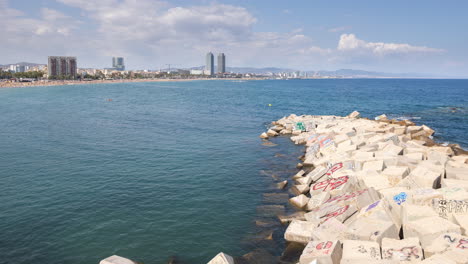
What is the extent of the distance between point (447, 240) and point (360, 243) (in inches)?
99.3

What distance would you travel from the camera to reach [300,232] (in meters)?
13.2

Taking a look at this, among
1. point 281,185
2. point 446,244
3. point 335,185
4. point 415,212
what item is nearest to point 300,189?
point 281,185

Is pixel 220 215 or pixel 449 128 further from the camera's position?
pixel 449 128

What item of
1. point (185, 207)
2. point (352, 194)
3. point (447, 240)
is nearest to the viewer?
point (447, 240)

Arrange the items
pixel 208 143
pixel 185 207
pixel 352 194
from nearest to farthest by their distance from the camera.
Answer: pixel 352 194
pixel 185 207
pixel 208 143

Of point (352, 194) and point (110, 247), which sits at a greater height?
point (352, 194)

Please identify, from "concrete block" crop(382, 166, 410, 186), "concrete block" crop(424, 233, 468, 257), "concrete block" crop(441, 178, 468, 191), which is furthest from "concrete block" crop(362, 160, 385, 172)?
"concrete block" crop(424, 233, 468, 257)

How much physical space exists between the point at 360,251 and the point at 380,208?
2923 mm

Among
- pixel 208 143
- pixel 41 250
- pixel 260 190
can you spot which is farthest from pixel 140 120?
pixel 41 250

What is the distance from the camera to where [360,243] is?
10344 mm

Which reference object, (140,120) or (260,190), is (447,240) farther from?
(140,120)

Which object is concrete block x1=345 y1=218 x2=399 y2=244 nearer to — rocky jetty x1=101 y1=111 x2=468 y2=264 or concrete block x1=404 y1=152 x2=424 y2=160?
rocky jetty x1=101 y1=111 x2=468 y2=264

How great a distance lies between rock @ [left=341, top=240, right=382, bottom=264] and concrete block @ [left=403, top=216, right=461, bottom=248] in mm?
1734

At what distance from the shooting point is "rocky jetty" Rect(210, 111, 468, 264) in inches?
390
